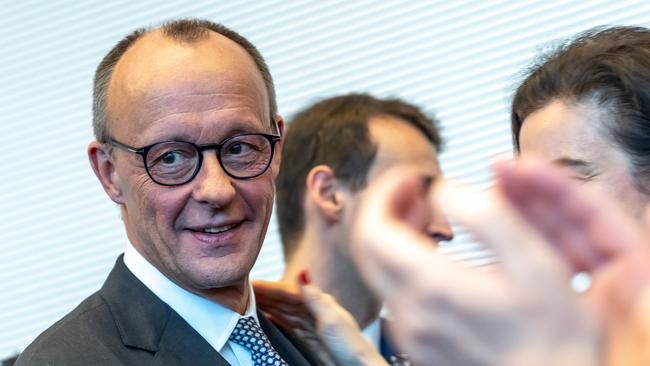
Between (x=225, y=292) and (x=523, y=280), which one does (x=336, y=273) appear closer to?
(x=225, y=292)

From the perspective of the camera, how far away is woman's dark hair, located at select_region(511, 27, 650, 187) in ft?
5.70

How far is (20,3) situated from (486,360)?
4.00 meters

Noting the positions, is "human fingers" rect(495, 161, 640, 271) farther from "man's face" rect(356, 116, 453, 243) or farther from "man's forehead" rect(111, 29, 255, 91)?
"man's face" rect(356, 116, 453, 243)

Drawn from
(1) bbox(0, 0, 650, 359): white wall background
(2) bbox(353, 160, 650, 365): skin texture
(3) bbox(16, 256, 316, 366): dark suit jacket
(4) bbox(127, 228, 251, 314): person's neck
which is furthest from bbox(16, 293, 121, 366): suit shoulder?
(1) bbox(0, 0, 650, 359): white wall background

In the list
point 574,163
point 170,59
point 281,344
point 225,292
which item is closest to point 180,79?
point 170,59

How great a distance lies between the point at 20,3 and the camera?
4289 millimetres

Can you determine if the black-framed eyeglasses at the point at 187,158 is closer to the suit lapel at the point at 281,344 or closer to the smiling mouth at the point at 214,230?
the smiling mouth at the point at 214,230

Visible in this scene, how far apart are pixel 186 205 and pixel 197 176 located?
0.05 metres

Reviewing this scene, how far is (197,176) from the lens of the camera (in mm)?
1816

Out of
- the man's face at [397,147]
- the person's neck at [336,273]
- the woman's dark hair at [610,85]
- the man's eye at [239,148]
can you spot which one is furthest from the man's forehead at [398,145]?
the man's eye at [239,148]

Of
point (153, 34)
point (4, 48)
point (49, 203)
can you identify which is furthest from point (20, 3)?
point (153, 34)

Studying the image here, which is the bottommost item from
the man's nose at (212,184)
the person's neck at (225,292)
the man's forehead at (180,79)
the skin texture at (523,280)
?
the person's neck at (225,292)

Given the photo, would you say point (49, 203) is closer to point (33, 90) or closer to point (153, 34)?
point (33, 90)

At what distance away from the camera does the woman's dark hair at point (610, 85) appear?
174cm
